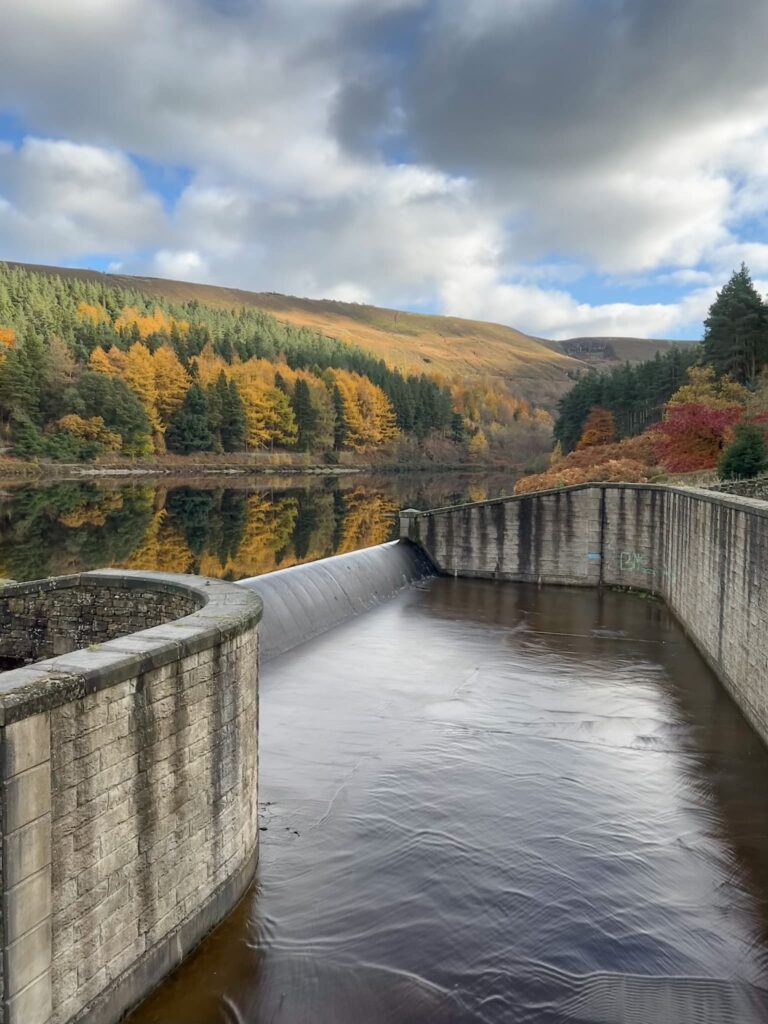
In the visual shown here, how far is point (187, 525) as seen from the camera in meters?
48.2

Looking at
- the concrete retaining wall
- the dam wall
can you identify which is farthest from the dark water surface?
the dam wall

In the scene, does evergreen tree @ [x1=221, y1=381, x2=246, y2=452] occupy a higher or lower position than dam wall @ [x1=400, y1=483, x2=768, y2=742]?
higher

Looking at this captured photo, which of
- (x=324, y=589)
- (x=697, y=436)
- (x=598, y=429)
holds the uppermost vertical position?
(x=598, y=429)

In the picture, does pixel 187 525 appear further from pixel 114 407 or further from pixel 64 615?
pixel 114 407

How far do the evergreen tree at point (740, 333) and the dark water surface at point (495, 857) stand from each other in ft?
142

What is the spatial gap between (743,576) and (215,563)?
86.9 ft

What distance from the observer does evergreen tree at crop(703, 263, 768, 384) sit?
55.4 meters

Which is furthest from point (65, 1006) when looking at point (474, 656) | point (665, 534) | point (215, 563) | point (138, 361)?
point (138, 361)

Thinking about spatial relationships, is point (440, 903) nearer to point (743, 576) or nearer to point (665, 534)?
point (743, 576)

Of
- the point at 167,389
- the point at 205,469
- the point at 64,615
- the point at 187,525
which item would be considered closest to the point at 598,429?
the point at 205,469

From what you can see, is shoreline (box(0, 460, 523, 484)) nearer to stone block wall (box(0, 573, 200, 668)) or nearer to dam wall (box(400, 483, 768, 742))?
dam wall (box(400, 483, 768, 742))

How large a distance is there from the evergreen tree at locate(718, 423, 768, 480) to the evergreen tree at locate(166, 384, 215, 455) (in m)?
70.5

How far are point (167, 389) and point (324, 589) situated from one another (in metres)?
78.9

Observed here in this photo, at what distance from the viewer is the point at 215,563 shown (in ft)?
121
